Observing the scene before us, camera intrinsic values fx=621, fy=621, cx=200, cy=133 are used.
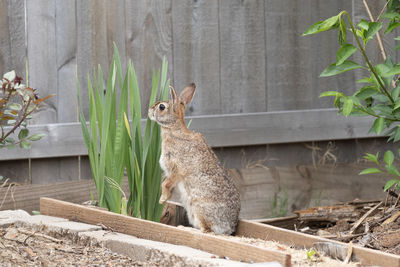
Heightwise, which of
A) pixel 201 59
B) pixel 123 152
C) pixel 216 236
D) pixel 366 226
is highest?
pixel 201 59

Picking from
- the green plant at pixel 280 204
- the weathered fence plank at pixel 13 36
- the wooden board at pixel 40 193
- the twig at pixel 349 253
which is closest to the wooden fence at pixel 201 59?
the weathered fence plank at pixel 13 36

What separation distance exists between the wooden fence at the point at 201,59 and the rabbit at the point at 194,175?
143 centimetres

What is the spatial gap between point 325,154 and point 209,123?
1.13 m

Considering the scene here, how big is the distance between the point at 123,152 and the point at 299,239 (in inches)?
52.0

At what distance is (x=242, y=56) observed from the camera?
5.39 metres

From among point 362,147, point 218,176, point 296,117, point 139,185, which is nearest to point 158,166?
point 139,185

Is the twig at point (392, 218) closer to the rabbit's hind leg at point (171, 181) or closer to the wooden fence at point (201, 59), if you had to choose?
the rabbit's hind leg at point (171, 181)

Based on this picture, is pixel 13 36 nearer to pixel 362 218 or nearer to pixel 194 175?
pixel 194 175

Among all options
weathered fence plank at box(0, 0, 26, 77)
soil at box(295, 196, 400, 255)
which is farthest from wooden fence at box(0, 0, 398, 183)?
soil at box(295, 196, 400, 255)

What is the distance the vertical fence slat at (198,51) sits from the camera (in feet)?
17.2

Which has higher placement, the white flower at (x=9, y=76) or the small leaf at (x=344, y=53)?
the small leaf at (x=344, y=53)

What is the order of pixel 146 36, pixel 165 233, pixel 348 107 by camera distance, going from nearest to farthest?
pixel 348 107 → pixel 165 233 → pixel 146 36

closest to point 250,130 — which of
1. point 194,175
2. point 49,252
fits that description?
point 194,175

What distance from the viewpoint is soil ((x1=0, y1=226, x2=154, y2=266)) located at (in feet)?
10.2
